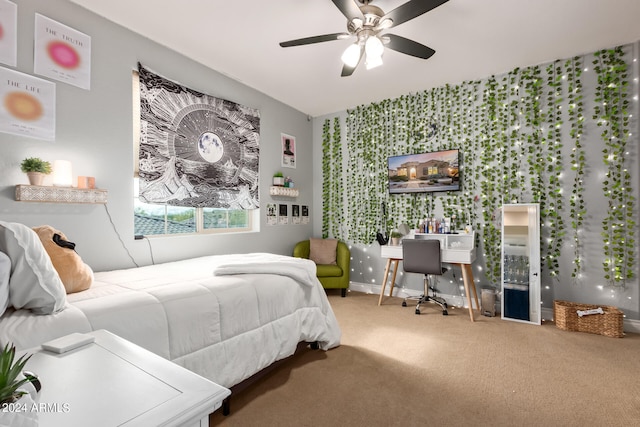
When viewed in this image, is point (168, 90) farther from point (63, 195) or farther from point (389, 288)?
point (389, 288)

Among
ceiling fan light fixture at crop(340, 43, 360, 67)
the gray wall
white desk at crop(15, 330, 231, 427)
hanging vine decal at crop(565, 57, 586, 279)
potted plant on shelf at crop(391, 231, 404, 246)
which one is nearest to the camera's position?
white desk at crop(15, 330, 231, 427)

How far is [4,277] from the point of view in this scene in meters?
1.15

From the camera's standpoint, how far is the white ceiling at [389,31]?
243 centimetres

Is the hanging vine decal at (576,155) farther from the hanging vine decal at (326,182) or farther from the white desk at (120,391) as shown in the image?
the white desk at (120,391)

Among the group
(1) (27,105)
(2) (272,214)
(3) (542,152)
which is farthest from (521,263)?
(1) (27,105)

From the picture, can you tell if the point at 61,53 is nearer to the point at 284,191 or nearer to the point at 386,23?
the point at 386,23

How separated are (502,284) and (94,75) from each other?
427 cm

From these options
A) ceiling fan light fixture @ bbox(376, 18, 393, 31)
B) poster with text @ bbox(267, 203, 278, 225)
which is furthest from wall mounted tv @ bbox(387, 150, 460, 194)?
ceiling fan light fixture @ bbox(376, 18, 393, 31)

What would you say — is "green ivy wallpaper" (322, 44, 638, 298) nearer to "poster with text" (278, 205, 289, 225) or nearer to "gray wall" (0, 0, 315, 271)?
"poster with text" (278, 205, 289, 225)

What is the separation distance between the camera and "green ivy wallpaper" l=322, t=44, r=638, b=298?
3.04m

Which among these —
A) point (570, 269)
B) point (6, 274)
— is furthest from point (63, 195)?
point (570, 269)

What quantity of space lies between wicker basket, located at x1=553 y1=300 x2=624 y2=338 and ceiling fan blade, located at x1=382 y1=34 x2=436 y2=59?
270cm

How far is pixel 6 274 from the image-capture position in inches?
45.4

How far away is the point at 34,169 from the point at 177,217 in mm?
1288
